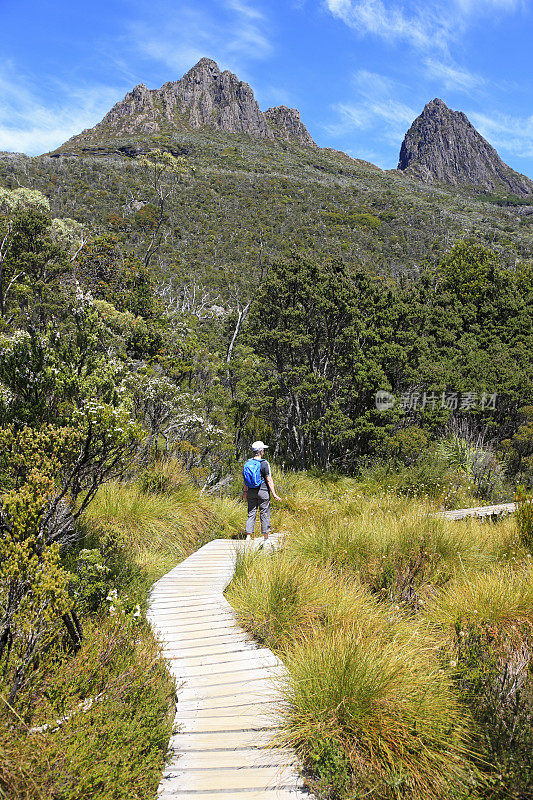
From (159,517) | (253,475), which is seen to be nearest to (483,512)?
(253,475)

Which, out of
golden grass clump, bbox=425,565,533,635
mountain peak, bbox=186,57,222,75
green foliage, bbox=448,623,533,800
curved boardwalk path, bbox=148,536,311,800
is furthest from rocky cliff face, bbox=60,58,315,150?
green foliage, bbox=448,623,533,800

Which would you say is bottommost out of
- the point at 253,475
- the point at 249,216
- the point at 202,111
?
the point at 253,475

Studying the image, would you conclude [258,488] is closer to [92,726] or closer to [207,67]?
[92,726]

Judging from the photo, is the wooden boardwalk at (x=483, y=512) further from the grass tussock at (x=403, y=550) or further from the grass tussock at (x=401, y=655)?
the grass tussock at (x=401, y=655)

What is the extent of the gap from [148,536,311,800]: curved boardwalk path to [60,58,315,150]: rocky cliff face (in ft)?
350

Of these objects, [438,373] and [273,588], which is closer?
[273,588]

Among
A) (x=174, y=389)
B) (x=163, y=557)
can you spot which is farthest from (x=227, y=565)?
(x=174, y=389)

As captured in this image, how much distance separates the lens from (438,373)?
13250 millimetres

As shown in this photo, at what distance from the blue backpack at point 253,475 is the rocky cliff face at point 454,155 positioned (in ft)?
479

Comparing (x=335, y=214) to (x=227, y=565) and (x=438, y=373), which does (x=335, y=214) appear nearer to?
(x=438, y=373)

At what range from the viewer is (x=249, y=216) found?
49.9 metres

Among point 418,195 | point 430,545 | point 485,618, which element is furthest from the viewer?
point 418,195

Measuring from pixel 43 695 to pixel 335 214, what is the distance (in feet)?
184

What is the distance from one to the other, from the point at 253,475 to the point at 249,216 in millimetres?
48859
